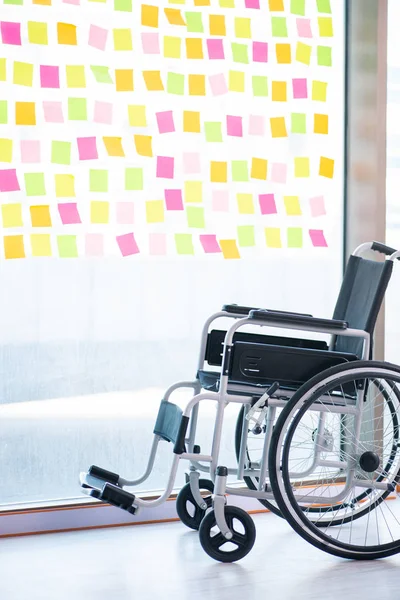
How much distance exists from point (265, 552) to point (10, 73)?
1682mm

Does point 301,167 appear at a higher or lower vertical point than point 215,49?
lower

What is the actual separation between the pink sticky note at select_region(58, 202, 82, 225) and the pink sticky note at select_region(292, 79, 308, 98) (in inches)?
36.2

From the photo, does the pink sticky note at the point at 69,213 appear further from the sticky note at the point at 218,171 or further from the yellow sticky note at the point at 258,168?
the yellow sticky note at the point at 258,168

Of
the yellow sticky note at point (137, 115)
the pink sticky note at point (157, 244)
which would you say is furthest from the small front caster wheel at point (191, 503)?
the yellow sticky note at point (137, 115)

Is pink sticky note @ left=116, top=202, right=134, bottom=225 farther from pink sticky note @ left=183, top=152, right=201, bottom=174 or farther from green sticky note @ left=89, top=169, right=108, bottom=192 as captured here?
pink sticky note @ left=183, top=152, right=201, bottom=174

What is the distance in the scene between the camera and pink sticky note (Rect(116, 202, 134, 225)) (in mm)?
2855

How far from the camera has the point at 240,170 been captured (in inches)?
119

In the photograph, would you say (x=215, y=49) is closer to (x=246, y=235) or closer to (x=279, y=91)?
(x=279, y=91)

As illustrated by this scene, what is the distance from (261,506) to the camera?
2.98 meters

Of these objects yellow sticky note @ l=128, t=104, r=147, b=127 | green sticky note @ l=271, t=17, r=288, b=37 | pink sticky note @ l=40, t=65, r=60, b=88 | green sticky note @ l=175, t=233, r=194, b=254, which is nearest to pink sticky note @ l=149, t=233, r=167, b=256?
green sticky note @ l=175, t=233, r=194, b=254

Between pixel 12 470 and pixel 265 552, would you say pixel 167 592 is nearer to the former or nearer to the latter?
pixel 265 552

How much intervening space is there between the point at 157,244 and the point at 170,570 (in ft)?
3.58

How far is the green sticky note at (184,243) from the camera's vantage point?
9.62ft

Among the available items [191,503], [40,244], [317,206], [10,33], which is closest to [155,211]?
[40,244]
